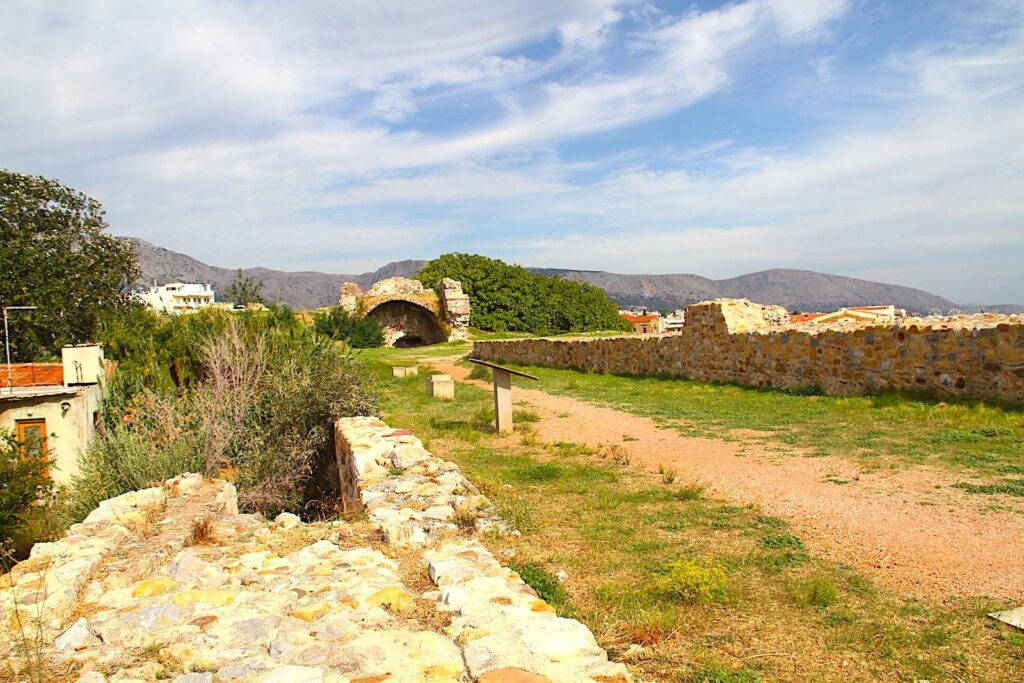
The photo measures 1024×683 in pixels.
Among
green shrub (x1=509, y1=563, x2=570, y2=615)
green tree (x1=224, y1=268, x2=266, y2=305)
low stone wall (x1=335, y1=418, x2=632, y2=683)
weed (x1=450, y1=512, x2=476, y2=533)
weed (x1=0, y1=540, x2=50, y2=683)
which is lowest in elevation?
green shrub (x1=509, y1=563, x2=570, y2=615)

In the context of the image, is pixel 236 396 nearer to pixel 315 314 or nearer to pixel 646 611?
pixel 646 611

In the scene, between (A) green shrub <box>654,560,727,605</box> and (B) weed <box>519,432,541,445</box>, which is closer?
(A) green shrub <box>654,560,727,605</box>

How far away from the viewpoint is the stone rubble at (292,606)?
256 centimetres

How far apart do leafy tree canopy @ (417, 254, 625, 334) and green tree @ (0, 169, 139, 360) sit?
20.2m

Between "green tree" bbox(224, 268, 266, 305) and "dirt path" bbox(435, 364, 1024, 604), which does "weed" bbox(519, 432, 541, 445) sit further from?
"green tree" bbox(224, 268, 266, 305)

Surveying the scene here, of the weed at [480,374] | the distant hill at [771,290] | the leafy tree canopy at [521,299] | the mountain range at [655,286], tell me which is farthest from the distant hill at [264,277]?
the weed at [480,374]

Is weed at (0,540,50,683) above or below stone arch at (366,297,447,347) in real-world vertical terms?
below

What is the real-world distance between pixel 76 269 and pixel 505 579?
21.0 meters

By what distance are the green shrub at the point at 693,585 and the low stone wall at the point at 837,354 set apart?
7104mm

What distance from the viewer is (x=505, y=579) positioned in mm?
3428

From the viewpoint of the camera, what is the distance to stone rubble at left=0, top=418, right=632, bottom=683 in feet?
8.39

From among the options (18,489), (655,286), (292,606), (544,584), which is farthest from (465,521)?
(655,286)

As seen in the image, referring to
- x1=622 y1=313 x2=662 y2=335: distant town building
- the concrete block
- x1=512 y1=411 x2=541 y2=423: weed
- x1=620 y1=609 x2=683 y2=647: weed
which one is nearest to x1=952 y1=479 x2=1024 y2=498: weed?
x1=620 y1=609 x2=683 y2=647: weed

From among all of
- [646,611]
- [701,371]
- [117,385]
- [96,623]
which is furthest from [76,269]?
[646,611]
